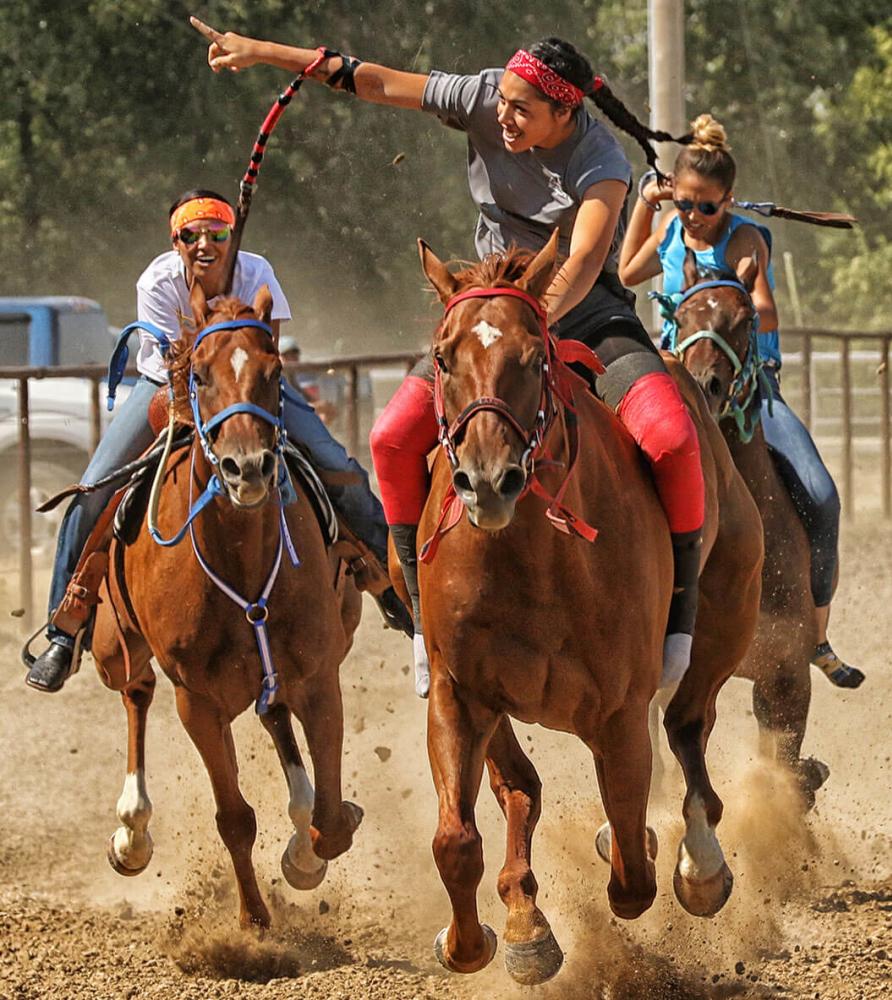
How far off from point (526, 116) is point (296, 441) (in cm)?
191

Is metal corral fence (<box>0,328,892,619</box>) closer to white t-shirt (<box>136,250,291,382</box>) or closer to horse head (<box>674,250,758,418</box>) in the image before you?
white t-shirt (<box>136,250,291,382</box>)

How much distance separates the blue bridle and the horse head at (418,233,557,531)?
7.28 feet

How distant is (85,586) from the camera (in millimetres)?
6676

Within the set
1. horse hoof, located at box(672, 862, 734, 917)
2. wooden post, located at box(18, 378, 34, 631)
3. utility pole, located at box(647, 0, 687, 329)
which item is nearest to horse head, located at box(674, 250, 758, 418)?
horse hoof, located at box(672, 862, 734, 917)

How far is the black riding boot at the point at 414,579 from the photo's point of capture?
528cm

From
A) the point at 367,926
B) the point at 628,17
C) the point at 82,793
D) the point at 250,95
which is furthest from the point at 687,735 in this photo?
the point at 628,17

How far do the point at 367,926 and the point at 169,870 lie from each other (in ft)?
4.13

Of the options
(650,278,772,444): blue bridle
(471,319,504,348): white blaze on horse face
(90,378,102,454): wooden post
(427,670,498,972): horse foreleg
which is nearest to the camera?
(471,319,504,348): white blaze on horse face

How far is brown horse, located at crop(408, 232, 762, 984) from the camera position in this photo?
433cm

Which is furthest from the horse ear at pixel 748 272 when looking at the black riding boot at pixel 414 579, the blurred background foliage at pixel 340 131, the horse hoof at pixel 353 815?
the blurred background foliage at pixel 340 131

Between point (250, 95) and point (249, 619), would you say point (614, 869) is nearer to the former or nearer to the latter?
point (249, 619)

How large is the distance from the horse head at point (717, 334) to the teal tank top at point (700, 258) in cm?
21

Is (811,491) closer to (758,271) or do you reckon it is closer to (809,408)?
(758,271)

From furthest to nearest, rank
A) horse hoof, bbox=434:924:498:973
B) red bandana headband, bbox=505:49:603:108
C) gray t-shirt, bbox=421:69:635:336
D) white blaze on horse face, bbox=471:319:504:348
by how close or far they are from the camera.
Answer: gray t-shirt, bbox=421:69:635:336 < red bandana headband, bbox=505:49:603:108 < horse hoof, bbox=434:924:498:973 < white blaze on horse face, bbox=471:319:504:348
